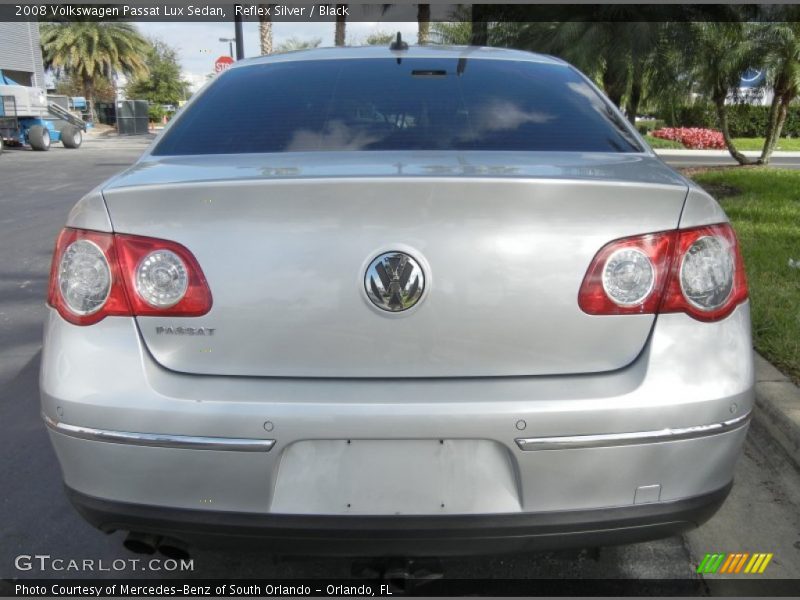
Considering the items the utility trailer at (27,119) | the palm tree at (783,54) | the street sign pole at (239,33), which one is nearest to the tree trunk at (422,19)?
the street sign pole at (239,33)

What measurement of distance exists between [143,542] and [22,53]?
42.7 meters

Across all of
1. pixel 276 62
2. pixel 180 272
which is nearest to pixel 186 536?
pixel 180 272

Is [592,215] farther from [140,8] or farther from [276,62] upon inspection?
[140,8]

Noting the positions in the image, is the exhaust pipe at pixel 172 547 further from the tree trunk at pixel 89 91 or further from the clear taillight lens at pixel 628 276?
the tree trunk at pixel 89 91

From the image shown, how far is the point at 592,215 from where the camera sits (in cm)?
177

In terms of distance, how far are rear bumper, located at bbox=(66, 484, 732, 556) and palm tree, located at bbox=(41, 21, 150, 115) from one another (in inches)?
1790

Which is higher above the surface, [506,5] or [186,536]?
[506,5]

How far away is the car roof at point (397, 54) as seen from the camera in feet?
9.75

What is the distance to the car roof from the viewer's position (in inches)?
117

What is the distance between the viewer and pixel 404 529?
1.77 metres

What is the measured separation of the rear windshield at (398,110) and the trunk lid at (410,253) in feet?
1.81

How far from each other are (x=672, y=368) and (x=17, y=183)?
49.8ft

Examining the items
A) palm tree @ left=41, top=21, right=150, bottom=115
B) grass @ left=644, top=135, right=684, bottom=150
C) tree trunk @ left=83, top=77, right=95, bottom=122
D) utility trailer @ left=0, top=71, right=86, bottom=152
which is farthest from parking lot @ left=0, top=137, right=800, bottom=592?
tree trunk @ left=83, top=77, right=95, bottom=122

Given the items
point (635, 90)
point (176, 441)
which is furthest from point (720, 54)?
point (176, 441)
